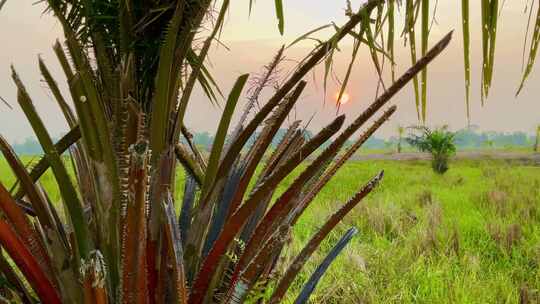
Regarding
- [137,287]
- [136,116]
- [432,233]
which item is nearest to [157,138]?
[136,116]

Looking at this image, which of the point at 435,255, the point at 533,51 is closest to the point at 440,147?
the point at 435,255

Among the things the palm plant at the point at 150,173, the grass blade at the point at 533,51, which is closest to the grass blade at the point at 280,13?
the palm plant at the point at 150,173

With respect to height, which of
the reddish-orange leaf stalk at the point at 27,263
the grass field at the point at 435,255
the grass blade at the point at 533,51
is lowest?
the grass field at the point at 435,255

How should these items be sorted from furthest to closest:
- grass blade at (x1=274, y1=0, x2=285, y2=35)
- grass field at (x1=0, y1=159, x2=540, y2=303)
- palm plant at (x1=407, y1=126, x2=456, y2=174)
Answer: palm plant at (x1=407, y1=126, x2=456, y2=174) → grass field at (x1=0, y1=159, x2=540, y2=303) → grass blade at (x1=274, y1=0, x2=285, y2=35)

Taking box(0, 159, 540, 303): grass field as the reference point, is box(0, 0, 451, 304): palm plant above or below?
above

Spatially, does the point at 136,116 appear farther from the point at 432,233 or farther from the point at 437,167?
the point at 437,167

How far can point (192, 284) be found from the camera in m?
0.92

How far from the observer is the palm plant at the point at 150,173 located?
32.2 inches

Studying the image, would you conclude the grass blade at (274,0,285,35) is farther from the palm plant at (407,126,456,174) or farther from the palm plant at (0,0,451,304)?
the palm plant at (407,126,456,174)

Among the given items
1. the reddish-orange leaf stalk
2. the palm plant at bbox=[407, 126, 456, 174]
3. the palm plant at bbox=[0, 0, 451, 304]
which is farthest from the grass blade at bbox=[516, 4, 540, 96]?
the palm plant at bbox=[407, 126, 456, 174]

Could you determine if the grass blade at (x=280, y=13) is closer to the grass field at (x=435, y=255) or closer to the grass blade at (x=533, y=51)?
the grass blade at (x=533, y=51)

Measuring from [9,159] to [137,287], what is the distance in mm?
313

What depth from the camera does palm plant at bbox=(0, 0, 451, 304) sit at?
2.68 ft

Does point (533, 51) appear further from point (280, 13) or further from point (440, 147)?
point (440, 147)
